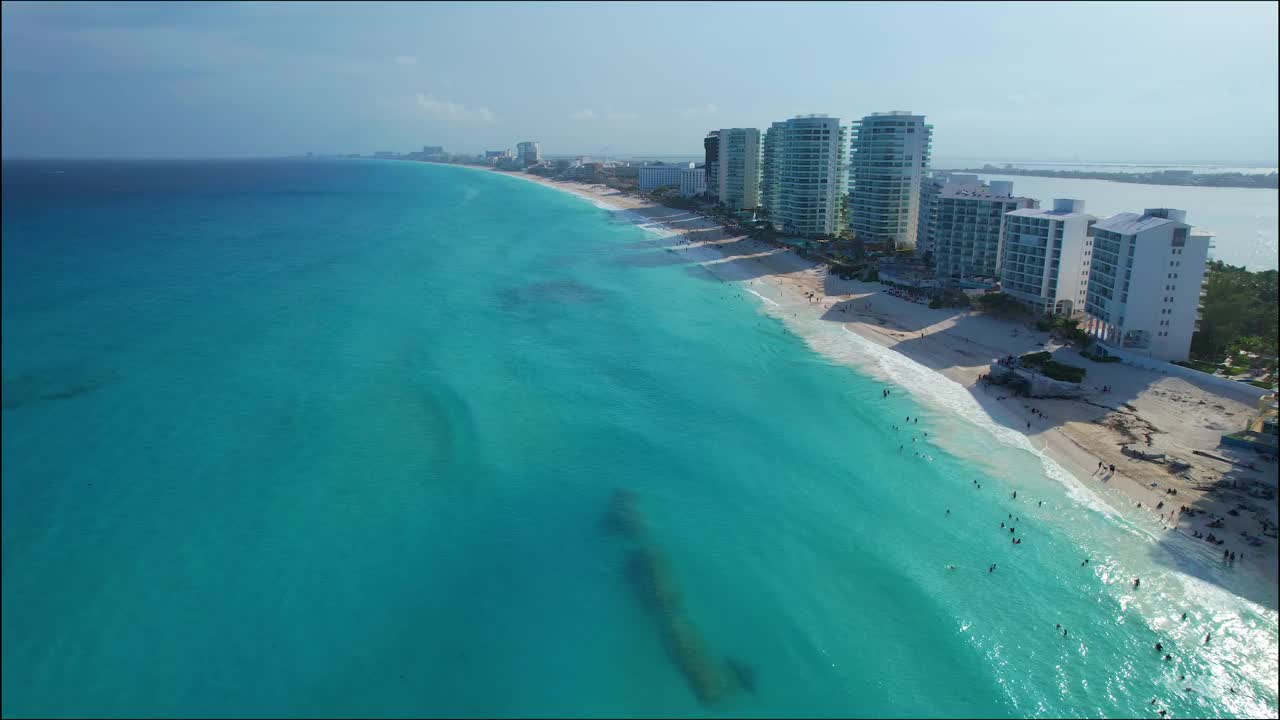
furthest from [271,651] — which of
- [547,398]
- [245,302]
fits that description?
[245,302]

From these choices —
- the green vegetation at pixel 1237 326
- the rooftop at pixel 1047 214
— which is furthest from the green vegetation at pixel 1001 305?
the green vegetation at pixel 1237 326

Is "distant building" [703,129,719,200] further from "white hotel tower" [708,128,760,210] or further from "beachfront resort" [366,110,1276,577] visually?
"beachfront resort" [366,110,1276,577]

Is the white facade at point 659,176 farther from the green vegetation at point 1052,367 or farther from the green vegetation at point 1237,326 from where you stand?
the green vegetation at point 1052,367

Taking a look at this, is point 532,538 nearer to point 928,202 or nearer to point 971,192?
point 971,192

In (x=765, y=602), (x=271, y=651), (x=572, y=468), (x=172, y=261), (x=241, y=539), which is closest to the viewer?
(x=271, y=651)

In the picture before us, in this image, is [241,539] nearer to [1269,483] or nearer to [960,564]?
[960,564]

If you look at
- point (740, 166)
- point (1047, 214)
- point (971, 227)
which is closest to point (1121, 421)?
point (1047, 214)
